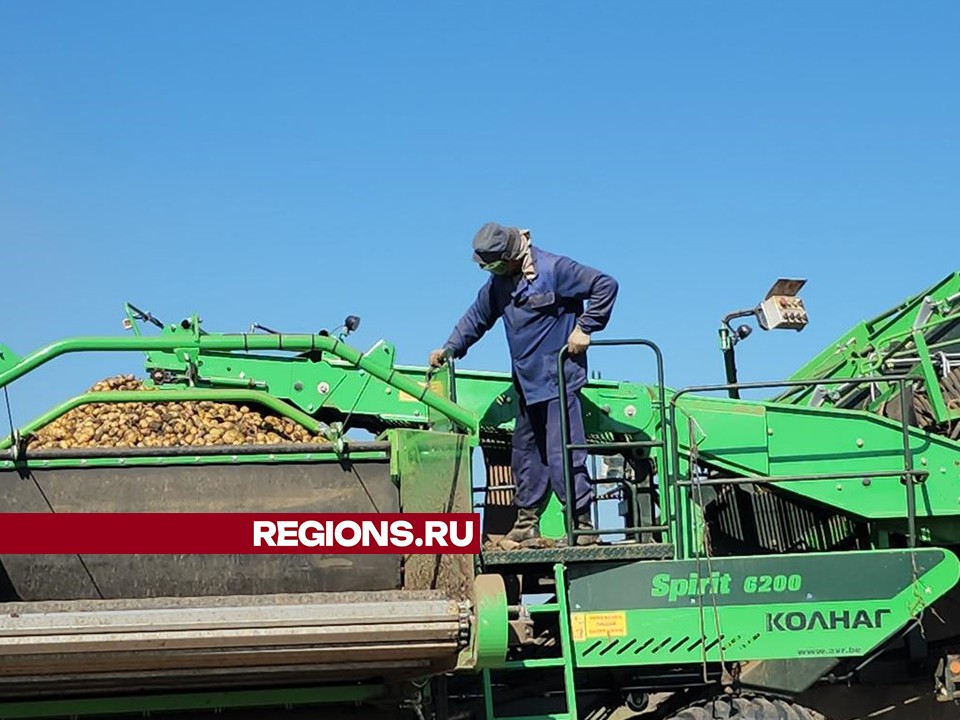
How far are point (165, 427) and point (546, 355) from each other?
1971 mm

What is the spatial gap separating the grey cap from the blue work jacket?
178 mm

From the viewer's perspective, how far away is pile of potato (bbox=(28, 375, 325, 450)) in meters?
6.23

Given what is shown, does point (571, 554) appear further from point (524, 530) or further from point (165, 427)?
point (165, 427)

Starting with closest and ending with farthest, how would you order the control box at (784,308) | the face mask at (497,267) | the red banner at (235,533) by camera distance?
1. the red banner at (235,533)
2. the face mask at (497,267)
3. the control box at (784,308)

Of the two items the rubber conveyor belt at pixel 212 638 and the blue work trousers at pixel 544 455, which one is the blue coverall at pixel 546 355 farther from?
the rubber conveyor belt at pixel 212 638

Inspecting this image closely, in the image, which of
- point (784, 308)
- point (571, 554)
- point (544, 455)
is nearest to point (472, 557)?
point (571, 554)

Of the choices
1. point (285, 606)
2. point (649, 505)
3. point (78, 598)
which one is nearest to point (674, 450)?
point (649, 505)

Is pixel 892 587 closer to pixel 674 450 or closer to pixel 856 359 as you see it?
pixel 674 450

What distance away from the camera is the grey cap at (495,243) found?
6926 mm

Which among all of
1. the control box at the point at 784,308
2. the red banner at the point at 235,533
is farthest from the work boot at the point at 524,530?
the control box at the point at 784,308

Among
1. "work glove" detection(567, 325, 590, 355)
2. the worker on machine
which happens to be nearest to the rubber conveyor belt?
the worker on machine

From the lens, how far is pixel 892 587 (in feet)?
21.6

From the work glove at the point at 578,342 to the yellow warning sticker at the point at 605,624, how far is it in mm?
1317

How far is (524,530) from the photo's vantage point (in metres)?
6.90
